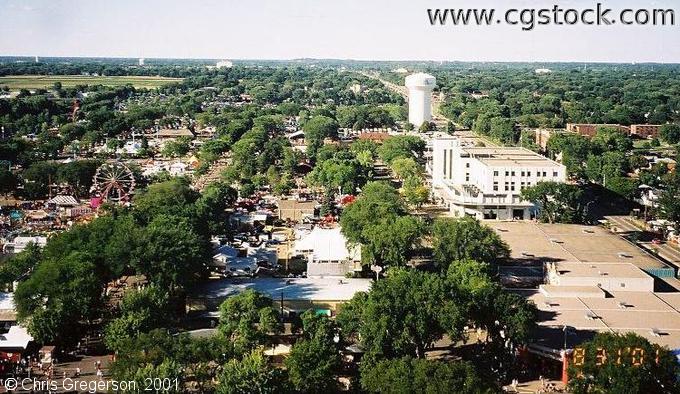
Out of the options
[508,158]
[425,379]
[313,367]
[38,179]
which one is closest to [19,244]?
[38,179]

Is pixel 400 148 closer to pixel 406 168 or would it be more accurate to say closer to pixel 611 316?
pixel 406 168

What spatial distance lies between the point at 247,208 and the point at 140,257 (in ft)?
50.9

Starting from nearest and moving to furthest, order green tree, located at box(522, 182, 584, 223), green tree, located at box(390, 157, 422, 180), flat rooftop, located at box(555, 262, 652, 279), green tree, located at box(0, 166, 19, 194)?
flat rooftop, located at box(555, 262, 652, 279) < green tree, located at box(522, 182, 584, 223) < green tree, located at box(0, 166, 19, 194) < green tree, located at box(390, 157, 422, 180)

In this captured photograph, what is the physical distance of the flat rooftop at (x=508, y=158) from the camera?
119 feet

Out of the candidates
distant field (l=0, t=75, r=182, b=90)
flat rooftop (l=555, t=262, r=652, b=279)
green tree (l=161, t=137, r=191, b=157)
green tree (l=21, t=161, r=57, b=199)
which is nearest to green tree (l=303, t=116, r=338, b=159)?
green tree (l=161, t=137, r=191, b=157)

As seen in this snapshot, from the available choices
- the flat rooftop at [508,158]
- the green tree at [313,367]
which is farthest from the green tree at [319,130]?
the green tree at [313,367]

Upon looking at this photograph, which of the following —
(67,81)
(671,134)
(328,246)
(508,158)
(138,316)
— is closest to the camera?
(138,316)

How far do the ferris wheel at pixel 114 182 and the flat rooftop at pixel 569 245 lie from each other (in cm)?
1658

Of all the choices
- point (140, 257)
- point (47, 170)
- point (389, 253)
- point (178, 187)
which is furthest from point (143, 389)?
point (47, 170)

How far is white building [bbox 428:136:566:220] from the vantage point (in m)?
34.6

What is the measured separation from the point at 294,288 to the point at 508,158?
1961 centimetres

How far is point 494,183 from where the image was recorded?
3541 cm

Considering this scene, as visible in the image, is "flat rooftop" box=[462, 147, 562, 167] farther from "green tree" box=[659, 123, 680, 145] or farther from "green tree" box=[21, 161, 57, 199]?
"green tree" box=[659, 123, 680, 145]

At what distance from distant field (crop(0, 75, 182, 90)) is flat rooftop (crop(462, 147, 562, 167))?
81.2 m
